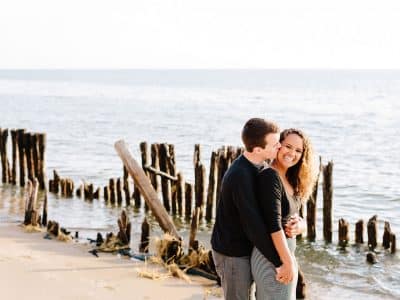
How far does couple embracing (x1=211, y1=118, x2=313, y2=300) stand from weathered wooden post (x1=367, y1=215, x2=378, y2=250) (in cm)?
786

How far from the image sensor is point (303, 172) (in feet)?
16.8

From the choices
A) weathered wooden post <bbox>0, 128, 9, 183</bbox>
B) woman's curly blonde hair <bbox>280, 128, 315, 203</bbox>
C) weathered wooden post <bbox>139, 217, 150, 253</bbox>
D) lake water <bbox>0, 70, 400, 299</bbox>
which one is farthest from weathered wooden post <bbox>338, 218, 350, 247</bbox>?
weathered wooden post <bbox>0, 128, 9, 183</bbox>

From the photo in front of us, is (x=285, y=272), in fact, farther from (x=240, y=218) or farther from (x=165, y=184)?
(x=165, y=184)

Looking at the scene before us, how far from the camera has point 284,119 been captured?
167ft

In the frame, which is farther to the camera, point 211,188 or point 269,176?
point 211,188

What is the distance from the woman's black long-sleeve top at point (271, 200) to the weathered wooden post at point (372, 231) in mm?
8232

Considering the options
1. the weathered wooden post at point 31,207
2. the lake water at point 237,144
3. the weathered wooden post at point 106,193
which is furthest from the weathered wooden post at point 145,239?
the weathered wooden post at point 106,193

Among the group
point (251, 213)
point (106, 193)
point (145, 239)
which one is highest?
point (251, 213)

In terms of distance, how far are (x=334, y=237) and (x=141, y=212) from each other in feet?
14.9

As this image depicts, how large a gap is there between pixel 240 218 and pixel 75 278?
492 centimetres

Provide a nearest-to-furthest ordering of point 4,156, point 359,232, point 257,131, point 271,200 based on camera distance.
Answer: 1. point 271,200
2. point 257,131
3. point 359,232
4. point 4,156

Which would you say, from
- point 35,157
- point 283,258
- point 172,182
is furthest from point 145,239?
point 35,157

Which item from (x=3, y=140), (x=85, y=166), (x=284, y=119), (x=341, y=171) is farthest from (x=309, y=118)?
(x=3, y=140)

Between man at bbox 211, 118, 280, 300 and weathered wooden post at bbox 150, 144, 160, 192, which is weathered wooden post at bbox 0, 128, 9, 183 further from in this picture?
man at bbox 211, 118, 280, 300
